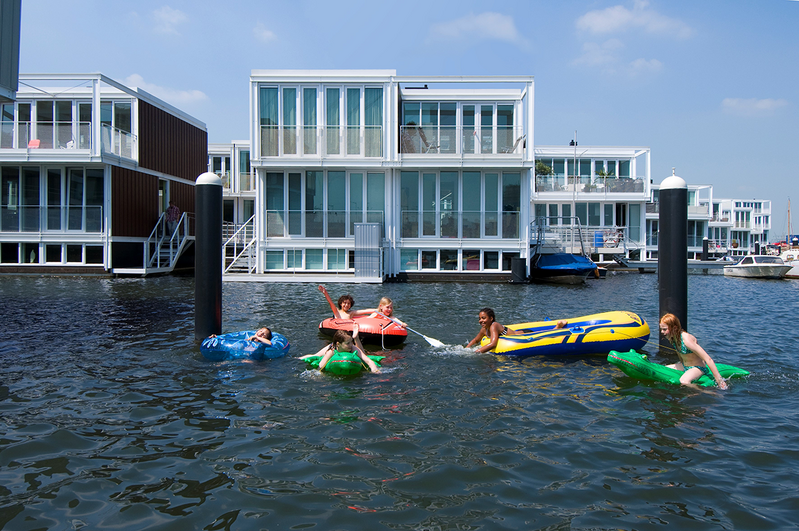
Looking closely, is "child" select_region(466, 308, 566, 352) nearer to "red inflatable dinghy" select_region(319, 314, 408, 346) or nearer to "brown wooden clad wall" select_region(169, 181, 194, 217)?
"red inflatable dinghy" select_region(319, 314, 408, 346)

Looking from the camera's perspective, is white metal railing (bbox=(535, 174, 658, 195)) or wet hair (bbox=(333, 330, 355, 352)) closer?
wet hair (bbox=(333, 330, 355, 352))

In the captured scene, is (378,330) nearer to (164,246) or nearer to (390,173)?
(390,173)

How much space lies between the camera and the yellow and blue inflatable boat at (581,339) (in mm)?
9289

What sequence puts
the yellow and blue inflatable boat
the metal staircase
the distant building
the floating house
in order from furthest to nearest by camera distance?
the distant building, the metal staircase, the floating house, the yellow and blue inflatable boat

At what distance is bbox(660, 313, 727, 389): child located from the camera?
7.42 m

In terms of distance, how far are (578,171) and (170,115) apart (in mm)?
28687

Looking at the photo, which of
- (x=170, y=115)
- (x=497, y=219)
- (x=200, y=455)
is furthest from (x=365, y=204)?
(x=200, y=455)

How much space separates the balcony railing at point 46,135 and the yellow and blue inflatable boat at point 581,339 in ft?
71.4

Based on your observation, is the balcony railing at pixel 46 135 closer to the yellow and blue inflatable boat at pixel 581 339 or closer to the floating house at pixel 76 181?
the floating house at pixel 76 181

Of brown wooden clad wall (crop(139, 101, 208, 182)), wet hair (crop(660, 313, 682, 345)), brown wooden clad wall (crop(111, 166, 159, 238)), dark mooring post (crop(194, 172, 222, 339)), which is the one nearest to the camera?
wet hair (crop(660, 313, 682, 345))

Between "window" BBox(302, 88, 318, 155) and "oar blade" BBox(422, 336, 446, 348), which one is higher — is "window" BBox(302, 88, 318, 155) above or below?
above

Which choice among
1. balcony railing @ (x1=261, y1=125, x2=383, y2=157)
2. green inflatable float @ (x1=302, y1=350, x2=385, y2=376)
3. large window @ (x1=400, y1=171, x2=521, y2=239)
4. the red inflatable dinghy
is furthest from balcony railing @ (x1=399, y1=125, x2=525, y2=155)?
green inflatable float @ (x1=302, y1=350, x2=385, y2=376)

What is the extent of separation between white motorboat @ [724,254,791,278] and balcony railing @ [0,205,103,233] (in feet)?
112

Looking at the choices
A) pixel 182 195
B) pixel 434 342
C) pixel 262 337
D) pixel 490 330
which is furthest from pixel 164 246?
pixel 490 330
